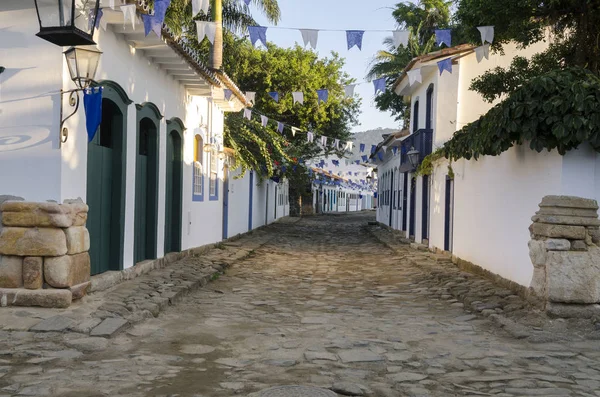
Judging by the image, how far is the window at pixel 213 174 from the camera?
14.7 metres

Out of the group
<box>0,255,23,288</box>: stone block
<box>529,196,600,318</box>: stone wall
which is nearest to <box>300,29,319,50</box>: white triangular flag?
<box>529,196,600,318</box>: stone wall

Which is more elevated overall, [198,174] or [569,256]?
[198,174]

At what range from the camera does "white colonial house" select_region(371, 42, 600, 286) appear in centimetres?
740

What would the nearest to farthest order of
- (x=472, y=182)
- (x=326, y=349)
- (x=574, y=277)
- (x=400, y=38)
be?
(x=326, y=349) < (x=574, y=277) < (x=400, y=38) < (x=472, y=182)

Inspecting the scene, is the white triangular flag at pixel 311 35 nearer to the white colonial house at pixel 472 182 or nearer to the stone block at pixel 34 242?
the white colonial house at pixel 472 182

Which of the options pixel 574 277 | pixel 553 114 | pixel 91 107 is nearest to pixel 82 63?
pixel 91 107

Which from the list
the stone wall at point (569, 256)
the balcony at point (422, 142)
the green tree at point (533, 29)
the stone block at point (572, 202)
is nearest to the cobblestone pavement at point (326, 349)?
the stone wall at point (569, 256)

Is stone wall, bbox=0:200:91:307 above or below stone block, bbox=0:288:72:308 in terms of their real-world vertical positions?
above

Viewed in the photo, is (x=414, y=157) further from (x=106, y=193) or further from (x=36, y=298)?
(x=36, y=298)

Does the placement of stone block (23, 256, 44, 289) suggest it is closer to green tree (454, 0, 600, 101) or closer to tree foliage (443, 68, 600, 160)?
tree foliage (443, 68, 600, 160)

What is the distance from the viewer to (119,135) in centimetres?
863

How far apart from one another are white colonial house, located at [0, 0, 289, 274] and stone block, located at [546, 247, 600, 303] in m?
5.55

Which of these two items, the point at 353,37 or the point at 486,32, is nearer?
the point at 486,32

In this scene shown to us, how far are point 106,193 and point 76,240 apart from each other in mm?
1804
